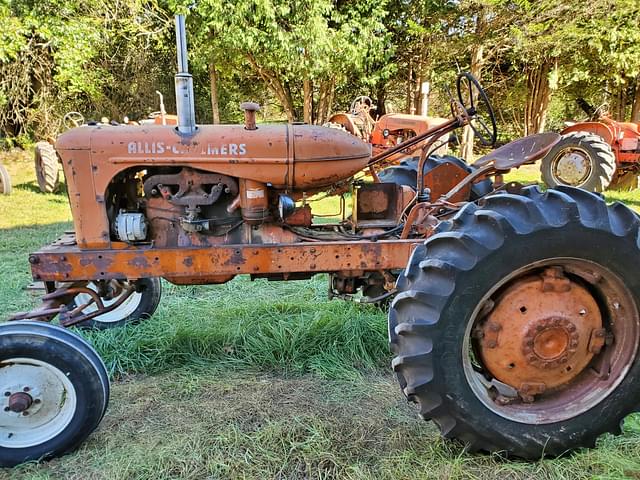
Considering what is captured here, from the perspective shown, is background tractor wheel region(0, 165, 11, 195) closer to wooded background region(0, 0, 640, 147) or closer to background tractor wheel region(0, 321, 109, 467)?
wooded background region(0, 0, 640, 147)

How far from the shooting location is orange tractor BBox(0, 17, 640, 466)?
A: 2.01 meters

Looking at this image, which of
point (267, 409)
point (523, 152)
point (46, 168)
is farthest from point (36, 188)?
point (523, 152)

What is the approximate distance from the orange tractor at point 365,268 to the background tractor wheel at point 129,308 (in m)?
0.74

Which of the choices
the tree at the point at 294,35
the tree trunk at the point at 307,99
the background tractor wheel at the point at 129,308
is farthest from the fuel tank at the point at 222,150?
the tree trunk at the point at 307,99

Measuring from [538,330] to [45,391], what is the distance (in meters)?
2.17

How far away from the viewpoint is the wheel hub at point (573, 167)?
7.76 m

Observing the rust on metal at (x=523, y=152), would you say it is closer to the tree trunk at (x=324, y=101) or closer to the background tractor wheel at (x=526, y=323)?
the background tractor wheel at (x=526, y=323)

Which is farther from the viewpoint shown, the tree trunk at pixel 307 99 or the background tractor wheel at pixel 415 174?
the tree trunk at pixel 307 99

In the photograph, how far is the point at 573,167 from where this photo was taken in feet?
25.8

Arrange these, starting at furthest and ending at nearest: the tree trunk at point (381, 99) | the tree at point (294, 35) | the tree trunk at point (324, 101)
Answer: the tree trunk at point (381, 99) < the tree trunk at point (324, 101) < the tree at point (294, 35)

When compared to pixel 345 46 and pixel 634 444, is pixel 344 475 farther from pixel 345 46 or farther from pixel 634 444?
pixel 345 46

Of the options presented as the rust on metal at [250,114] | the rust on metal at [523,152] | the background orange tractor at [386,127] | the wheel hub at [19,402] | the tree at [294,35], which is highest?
the tree at [294,35]

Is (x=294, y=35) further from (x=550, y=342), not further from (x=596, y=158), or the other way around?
(x=550, y=342)

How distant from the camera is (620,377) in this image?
214cm
